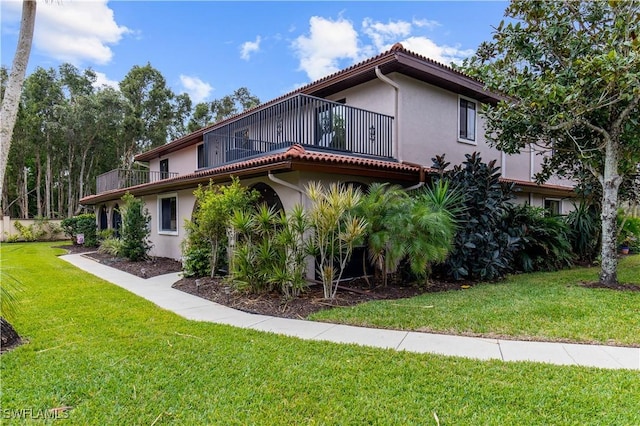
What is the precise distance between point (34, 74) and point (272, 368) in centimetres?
3352

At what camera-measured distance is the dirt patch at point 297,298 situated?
6.66m

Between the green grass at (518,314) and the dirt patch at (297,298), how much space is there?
0.46m

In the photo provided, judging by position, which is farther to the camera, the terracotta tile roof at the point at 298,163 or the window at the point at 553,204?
the window at the point at 553,204

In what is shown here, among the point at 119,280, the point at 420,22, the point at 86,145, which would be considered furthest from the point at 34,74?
the point at 420,22

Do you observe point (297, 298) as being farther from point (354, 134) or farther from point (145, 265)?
point (145, 265)

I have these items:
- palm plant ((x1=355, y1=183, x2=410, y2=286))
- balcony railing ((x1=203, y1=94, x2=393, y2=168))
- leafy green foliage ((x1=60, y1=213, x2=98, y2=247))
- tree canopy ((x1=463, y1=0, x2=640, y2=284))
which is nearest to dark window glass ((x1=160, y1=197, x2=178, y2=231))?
balcony railing ((x1=203, y1=94, x2=393, y2=168))

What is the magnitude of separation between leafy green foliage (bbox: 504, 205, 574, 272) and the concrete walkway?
6445mm

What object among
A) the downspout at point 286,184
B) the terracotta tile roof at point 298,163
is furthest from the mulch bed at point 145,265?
the downspout at point 286,184

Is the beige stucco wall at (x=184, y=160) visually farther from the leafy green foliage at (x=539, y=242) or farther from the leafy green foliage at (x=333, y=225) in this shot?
the leafy green foliage at (x=539, y=242)

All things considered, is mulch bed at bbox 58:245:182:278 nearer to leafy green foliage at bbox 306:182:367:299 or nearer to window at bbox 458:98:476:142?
leafy green foliage at bbox 306:182:367:299

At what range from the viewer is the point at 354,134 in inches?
390

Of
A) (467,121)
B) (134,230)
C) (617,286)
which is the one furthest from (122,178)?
(617,286)

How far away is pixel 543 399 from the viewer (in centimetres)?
325

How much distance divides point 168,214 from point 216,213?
7.16m
